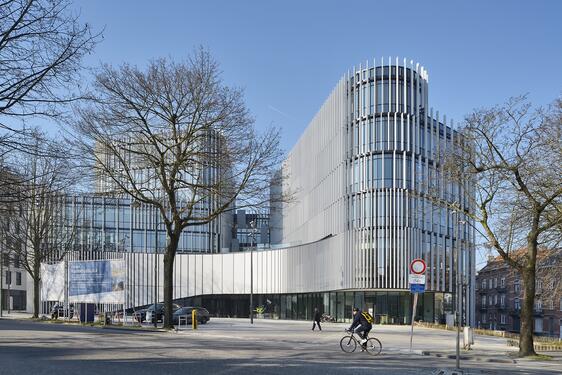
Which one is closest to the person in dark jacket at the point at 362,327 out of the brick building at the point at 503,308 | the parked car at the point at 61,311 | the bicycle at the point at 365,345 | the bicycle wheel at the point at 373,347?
the bicycle at the point at 365,345

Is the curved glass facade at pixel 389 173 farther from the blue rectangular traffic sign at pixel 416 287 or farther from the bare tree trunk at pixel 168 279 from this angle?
the blue rectangular traffic sign at pixel 416 287

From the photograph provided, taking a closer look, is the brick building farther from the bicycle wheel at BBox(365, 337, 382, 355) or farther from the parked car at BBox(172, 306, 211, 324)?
the bicycle wheel at BBox(365, 337, 382, 355)

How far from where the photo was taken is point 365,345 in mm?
25469

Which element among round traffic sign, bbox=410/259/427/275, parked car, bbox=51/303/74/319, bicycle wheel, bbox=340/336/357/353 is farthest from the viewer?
parked car, bbox=51/303/74/319

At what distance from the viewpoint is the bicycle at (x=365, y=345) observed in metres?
25.6

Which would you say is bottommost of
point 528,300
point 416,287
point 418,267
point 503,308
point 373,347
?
point 503,308

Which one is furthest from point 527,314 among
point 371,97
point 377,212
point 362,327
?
point 371,97

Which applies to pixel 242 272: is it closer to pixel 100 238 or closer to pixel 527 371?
pixel 100 238

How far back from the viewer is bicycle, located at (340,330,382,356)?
84.1 feet

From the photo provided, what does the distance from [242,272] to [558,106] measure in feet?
212

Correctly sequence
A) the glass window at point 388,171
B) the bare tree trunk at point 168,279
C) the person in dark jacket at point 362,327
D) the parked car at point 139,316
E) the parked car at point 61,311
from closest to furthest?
the person in dark jacket at point 362,327, the bare tree trunk at point 168,279, the parked car at point 61,311, the parked car at point 139,316, the glass window at point 388,171

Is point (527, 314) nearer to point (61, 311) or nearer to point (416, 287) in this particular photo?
point (416, 287)

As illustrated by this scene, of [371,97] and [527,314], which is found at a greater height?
[371,97]

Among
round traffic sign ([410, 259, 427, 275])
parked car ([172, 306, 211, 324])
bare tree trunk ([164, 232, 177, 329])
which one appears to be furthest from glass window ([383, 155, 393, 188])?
round traffic sign ([410, 259, 427, 275])
